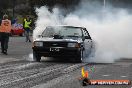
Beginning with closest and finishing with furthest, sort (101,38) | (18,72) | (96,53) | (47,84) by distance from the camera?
(47,84)
(18,72)
(96,53)
(101,38)

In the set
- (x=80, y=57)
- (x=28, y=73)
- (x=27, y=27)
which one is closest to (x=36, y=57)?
(x=80, y=57)

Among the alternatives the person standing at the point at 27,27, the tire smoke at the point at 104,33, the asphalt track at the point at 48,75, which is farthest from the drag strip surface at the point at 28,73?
the person standing at the point at 27,27

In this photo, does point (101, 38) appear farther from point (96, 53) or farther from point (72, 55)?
point (72, 55)

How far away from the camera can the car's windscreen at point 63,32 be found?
747 inches

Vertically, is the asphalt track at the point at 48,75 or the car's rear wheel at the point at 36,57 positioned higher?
the car's rear wheel at the point at 36,57

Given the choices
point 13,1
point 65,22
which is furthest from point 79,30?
point 13,1

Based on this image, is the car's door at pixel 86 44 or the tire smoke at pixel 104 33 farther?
the tire smoke at pixel 104 33

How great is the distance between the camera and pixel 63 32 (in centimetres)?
1909

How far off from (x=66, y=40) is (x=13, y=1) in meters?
66.8

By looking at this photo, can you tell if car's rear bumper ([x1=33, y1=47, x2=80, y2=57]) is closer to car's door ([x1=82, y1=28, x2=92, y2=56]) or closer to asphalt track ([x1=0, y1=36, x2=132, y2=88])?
asphalt track ([x1=0, y1=36, x2=132, y2=88])

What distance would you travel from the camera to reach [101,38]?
23828 mm

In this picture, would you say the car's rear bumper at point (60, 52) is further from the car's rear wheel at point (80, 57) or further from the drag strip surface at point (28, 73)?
the drag strip surface at point (28, 73)

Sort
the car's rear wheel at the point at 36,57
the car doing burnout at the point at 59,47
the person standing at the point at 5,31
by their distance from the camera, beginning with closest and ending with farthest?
the car doing burnout at the point at 59,47, the car's rear wheel at the point at 36,57, the person standing at the point at 5,31

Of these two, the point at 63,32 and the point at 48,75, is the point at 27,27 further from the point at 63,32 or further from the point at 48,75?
the point at 48,75
